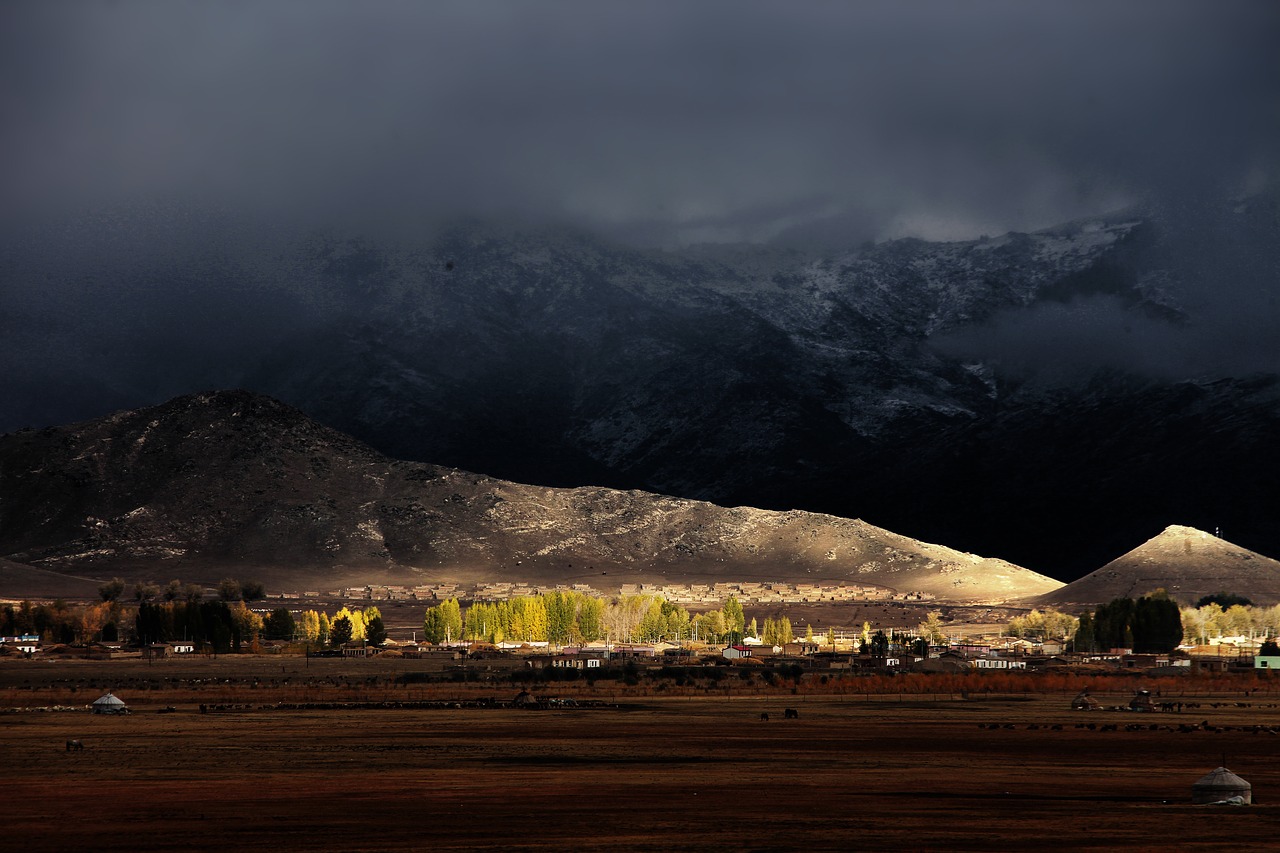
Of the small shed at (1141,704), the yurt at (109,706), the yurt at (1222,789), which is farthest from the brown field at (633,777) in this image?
the small shed at (1141,704)

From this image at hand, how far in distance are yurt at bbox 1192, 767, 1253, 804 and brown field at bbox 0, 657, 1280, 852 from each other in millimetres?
692

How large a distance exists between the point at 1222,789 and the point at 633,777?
68.7 feet

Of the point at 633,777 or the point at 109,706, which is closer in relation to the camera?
the point at 633,777

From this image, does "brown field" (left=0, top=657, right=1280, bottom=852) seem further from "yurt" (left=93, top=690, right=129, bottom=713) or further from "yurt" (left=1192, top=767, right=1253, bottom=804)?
"yurt" (left=93, top=690, right=129, bottom=713)

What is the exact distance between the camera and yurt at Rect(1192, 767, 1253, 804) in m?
Answer: 50.6

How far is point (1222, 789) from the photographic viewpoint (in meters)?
50.7

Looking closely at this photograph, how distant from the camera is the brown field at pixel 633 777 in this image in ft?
152

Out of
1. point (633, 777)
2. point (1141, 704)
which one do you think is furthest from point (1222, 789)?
point (1141, 704)

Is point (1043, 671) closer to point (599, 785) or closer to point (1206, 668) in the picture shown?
point (1206, 668)

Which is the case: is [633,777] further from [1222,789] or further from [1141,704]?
[1141,704]

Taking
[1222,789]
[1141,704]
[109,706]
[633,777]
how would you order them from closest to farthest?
[1222,789] → [633,777] → [109,706] → [1141,704]

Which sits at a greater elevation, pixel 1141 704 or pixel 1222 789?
pixel 1141 704

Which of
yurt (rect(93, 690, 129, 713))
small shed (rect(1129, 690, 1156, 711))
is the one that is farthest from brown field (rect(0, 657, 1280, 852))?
small shed (rect(1129, 690, 1156, 711))

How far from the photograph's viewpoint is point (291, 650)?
19800cm
